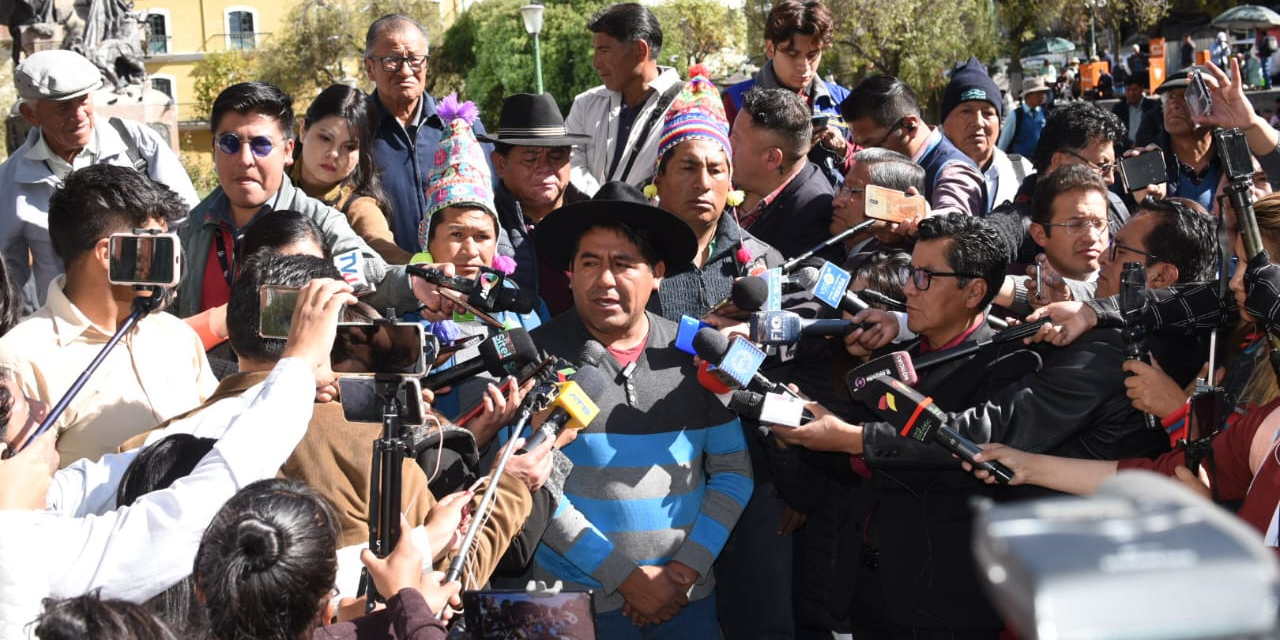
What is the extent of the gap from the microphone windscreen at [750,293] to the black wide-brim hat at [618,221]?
251 mm

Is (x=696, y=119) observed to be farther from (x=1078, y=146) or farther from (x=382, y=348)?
(x=382, y=348)

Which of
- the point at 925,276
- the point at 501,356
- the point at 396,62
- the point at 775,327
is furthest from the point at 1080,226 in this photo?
the point at 396,62

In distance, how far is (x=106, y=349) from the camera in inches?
121

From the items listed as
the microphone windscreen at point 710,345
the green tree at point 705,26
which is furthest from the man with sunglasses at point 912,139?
the green tree at point 705,26

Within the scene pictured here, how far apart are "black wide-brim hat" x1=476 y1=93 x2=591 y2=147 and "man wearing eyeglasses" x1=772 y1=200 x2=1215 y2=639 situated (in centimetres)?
223

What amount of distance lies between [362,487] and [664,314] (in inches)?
72.7

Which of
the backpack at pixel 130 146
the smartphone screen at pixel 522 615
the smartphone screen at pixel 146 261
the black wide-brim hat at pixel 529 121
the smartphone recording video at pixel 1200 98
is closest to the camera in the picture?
the smartphone screen at pixel 522 615

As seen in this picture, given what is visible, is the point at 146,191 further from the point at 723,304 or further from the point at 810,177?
the point at 810,177

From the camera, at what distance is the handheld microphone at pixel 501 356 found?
354cm

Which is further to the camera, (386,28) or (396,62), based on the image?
(386,28)

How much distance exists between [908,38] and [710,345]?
1204 inches

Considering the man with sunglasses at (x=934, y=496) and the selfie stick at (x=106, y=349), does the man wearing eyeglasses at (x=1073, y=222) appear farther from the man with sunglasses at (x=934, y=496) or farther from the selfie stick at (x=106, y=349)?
the selfie stick at (x=106, y=349)

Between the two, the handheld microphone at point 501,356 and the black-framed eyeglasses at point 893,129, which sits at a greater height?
the black-framed eyeglasses at point 893,129

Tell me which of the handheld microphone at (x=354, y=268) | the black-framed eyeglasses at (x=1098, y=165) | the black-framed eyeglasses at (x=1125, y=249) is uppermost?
the black-framed eyeglasses at (x=1098, y=165)
